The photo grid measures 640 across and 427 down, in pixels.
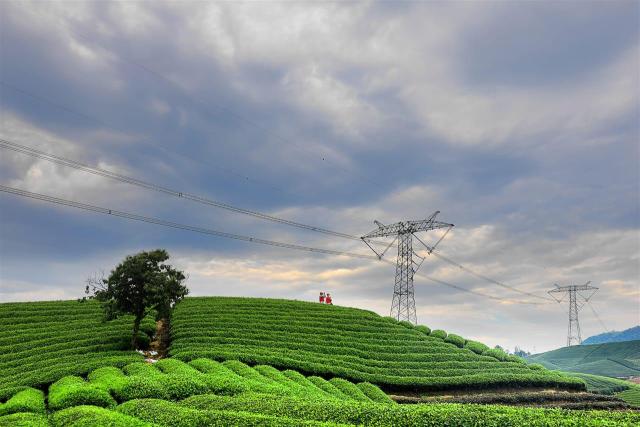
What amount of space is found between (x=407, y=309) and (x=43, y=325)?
40.2 meters

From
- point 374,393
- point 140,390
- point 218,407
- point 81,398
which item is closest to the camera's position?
point 218,407

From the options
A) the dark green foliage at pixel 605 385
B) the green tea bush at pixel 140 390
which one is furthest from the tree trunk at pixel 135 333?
the dark green foliage at pixel 605 385

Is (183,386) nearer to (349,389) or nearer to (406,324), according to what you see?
(349,389)

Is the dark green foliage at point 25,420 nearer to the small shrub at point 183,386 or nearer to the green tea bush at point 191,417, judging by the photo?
the green tea bush at point 191,417

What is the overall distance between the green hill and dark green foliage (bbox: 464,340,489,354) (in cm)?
5086

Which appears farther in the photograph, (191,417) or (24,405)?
(24,405)

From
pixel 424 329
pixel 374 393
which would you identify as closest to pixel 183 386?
pixel 374 393

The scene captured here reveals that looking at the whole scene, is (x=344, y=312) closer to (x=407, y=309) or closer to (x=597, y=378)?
(x=407, y=309)

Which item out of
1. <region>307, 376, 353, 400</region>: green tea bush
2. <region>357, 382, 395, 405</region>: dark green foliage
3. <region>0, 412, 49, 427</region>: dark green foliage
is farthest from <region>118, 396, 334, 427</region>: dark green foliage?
<region>357, 382, 395, 405</region>: dark green foliage

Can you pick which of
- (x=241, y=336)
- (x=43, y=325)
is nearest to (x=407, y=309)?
(x=241, y=336)

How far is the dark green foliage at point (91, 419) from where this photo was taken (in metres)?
15.9

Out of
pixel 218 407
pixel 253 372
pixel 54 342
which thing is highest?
pixel 54 342

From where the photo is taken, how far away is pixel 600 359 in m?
104

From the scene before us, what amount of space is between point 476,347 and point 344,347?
1787cm
